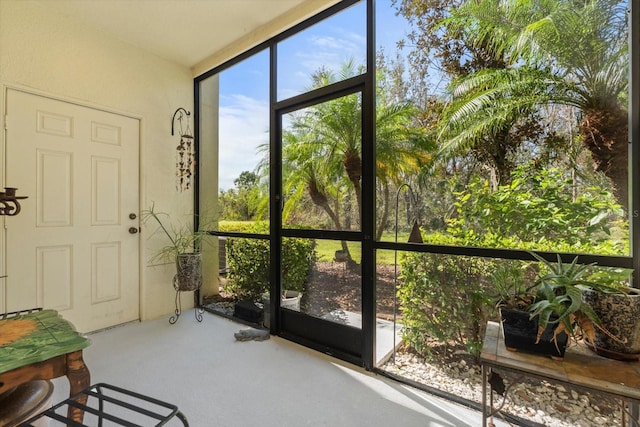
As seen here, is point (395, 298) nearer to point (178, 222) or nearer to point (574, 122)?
point (574, 122)

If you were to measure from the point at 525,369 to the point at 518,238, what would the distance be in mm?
700

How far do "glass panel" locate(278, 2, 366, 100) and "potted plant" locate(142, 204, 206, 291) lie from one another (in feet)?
5.78

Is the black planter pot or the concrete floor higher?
the black planter pot

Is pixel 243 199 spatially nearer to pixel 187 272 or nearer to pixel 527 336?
pixel 187 272

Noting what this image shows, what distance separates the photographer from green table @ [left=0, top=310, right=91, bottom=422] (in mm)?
935

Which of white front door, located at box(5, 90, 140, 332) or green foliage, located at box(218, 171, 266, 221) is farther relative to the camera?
green foliage, located at box(218, 171, 266, 221)

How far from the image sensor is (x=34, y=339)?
1092 millimetres

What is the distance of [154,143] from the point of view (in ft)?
10.0

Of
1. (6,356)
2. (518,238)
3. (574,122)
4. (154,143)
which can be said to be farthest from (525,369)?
(154,143)

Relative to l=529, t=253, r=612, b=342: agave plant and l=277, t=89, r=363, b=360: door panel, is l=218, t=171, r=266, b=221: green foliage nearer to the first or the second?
l=277, t=89, r=363, b=360: door panel

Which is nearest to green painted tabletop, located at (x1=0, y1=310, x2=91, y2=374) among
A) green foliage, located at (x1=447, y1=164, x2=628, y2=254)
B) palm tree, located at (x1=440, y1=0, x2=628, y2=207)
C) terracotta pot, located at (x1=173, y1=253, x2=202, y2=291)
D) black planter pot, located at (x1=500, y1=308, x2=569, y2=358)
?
terracotta pot, located at (x1=173, y1=253, x2=202, y2=291)

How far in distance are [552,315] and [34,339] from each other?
2.01m

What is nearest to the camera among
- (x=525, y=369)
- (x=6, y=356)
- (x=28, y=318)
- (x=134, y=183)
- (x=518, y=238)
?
(x=6, y=356)

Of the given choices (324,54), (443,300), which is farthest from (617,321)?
(324,54)
